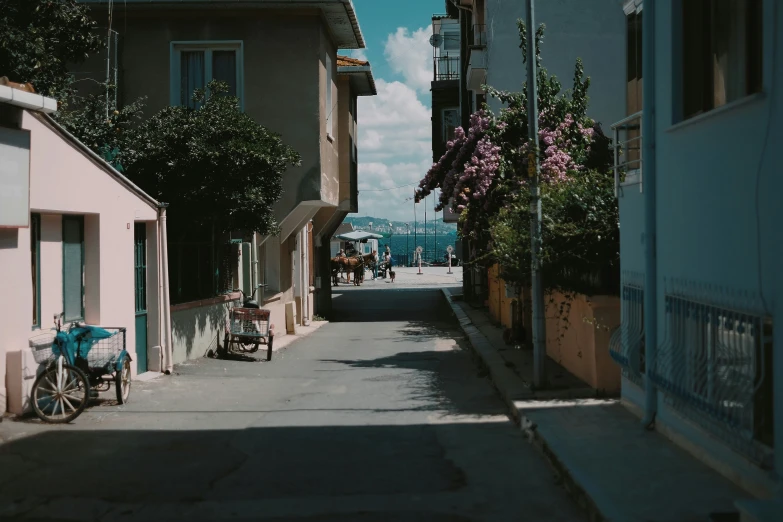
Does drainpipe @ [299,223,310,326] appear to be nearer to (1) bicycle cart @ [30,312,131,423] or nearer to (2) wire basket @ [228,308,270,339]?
(2) wire basket @ [228,308,270,339]

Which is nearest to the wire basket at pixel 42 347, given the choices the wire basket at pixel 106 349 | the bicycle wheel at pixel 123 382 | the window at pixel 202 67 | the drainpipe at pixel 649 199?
the wire basket at pixel 106 349

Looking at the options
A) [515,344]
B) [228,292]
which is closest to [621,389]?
[515,344]

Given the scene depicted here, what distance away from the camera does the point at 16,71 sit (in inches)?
613

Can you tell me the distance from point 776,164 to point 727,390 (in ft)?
6.09

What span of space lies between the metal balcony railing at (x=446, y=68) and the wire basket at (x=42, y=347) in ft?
91.8

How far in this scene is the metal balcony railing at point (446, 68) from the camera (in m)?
36.8

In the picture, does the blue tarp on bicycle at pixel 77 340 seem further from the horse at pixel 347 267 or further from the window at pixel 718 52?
the horse at pixel 347 267

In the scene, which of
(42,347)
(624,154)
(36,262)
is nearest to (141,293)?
(36,262)

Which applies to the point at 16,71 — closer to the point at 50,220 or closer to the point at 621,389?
the point at 50,220

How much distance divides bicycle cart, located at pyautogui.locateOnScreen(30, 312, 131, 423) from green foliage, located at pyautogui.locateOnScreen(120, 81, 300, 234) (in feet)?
18.9

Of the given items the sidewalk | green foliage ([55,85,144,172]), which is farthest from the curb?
green foliage ([55,85,144,172])

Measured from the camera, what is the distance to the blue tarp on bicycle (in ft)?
34.6

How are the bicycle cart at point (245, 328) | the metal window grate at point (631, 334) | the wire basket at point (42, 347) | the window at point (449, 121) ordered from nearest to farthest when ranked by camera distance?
the metal window grate at point (631, 334) → the wire basket at point (42, 347) → the bicycle cart at point (245, 328) → the window at point (449, 121)

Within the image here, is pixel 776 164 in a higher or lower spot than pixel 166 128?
lower
